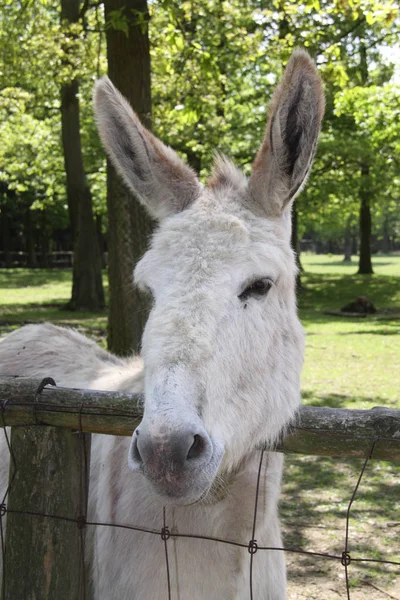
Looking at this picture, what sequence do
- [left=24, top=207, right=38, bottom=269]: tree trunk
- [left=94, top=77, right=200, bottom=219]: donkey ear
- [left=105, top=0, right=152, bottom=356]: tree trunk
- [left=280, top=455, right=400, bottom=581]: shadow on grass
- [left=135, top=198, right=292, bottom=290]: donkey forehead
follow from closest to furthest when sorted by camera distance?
1. [left=135, top=198, right=292, bottom=290]: donkey forehead
2. [left=94, top=77, right=200, bottom=219]: donkey ear
3. [left=280, top=455, right=400, bottom=581]: shadow on grass
4. [left=105, top=0, right=152, bottom=356]: tree trunk
5. [left=24, top=207, right=38, bottom=269]: tree trunk

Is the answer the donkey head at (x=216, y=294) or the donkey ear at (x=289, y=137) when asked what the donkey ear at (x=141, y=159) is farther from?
the donkey ear at (x=289, y=137)

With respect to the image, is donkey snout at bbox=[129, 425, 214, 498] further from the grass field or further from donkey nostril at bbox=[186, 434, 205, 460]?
the grass field

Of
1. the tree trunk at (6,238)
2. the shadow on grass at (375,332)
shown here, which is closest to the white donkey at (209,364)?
the shadow on grass at (375,332)

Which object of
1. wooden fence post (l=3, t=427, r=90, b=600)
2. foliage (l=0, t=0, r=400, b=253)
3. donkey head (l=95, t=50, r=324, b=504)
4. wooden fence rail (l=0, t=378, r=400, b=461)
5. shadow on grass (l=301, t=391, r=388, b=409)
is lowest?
shadow on grass (l=301, t=391, r=388, b=409)

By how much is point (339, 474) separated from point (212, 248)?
15.2ft

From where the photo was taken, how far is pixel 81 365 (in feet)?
12.5

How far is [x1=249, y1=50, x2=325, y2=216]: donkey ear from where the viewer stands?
2512mm

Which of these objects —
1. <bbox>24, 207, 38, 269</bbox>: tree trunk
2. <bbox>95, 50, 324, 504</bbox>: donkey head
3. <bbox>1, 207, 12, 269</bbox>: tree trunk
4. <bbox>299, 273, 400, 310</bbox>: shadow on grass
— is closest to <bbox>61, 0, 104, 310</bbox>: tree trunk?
<bbox>299, 273, 400, 310</bbox>: shadow on grass

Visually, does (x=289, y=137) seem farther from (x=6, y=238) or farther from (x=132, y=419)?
(x=6, y=238)

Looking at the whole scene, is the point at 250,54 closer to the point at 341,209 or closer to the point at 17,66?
the point at 17,66

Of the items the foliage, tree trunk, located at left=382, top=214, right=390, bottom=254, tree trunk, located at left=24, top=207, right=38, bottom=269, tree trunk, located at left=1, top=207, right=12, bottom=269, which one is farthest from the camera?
tree trunk, located at left=382, top=214, right=390, bottom=254

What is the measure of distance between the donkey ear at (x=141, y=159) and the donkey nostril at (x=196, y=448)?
1.16 m

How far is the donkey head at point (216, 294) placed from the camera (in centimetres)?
195

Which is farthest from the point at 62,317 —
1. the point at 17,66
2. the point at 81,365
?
the point at 81,365
